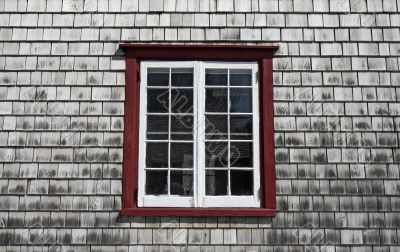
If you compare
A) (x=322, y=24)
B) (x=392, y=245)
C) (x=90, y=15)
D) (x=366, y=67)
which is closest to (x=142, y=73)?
(x=90, y=15)

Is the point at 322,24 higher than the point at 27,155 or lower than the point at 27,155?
higher

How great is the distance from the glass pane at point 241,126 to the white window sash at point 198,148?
7 centimetres

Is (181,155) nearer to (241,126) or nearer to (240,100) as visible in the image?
(241,126)

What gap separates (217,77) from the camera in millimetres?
5773

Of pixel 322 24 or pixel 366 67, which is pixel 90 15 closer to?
pixel 322 24

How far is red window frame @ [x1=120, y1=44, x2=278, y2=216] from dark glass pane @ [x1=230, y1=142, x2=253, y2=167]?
0.46 ft

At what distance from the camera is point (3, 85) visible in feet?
18.9

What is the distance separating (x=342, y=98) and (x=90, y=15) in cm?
319

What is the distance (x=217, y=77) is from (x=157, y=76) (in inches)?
28.3

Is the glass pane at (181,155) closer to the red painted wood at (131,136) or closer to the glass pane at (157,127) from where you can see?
the glass pane at (157,127)

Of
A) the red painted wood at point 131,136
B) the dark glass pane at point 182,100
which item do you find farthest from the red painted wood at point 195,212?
the dark glass pane at point 182,100

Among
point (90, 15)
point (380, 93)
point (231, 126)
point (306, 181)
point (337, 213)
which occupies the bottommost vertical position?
point (337, 213)

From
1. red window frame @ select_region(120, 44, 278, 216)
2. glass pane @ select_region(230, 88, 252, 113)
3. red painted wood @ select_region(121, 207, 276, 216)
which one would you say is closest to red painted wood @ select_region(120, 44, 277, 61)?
red window frame @ select_region(120, 44, 278, 216)

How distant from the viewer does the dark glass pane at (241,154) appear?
5.61 m
